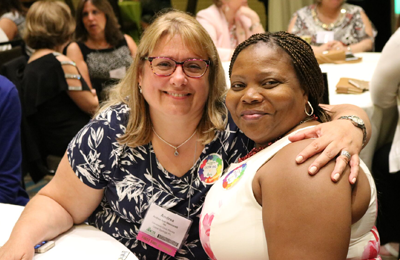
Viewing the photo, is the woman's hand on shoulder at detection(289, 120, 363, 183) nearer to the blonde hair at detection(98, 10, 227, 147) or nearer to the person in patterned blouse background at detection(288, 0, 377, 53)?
the blonde hair at detection(98, 10, 227, 147)

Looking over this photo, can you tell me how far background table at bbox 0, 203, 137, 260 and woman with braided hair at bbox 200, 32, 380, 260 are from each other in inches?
14.2

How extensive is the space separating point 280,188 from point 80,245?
32.9 inches

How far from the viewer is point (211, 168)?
5.48 ft

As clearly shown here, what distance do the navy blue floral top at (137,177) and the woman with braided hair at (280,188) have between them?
410mm

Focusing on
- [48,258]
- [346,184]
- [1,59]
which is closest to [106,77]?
[1,59]

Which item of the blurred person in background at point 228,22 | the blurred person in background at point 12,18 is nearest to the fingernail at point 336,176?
the blurred person in background at point 228,22

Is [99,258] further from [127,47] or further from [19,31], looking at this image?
[19,31]

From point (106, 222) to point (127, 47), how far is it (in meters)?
3.35

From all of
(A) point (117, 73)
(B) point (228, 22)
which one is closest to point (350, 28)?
(B) point (228, 22)

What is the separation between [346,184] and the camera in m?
0.94

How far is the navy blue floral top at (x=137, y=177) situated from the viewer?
1650 mm

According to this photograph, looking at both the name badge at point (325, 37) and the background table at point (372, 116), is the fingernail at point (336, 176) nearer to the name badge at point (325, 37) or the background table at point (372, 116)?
the background table at point (372, 116)

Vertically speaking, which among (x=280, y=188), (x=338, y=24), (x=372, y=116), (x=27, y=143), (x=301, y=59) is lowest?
(x=27, y=143)

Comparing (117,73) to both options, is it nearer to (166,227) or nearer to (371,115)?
(371,115)
